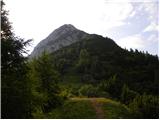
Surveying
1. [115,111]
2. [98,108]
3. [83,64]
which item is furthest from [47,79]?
[83,64]

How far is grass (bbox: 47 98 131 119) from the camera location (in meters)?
29.3

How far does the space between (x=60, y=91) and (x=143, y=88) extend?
6049 centimetres

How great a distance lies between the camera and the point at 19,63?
50.3 feet

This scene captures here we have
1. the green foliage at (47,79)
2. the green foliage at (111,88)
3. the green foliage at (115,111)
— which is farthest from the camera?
the green foliage at (111,88)

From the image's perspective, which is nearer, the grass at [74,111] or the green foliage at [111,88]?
the grass at [74,111]

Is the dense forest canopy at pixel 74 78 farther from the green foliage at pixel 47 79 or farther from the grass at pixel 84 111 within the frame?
the grass at pixel 84 111

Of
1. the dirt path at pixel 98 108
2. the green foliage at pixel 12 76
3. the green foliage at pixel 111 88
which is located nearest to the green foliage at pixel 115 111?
the dirt path at pixel 98 108

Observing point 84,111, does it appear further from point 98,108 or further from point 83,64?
point 83,64

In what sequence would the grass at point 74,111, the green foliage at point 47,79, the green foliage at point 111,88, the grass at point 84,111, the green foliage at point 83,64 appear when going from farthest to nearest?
the green foliage at point 83,64
the green foliage at point 111,88
the green foliage at point 47,79
the grass at point 84,111
the grass at point 74,111

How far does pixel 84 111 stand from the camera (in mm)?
31500

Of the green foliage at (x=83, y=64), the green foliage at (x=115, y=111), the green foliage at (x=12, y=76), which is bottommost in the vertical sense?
the green foliage at (x=115, y=111)

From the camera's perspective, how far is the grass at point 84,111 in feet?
96.1

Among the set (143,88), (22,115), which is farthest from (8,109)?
(143,88)

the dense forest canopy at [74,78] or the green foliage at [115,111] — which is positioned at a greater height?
the dense forest canopy at [74,78]
